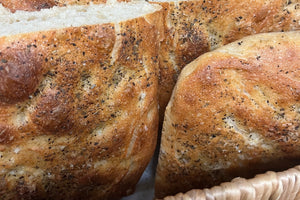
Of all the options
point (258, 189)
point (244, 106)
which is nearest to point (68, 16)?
point (244, 106)

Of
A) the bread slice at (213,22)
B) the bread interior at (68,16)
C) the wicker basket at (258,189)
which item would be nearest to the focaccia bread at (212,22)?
the bread slice at (213,22)

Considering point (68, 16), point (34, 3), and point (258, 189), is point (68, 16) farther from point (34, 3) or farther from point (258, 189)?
point (258, 189)

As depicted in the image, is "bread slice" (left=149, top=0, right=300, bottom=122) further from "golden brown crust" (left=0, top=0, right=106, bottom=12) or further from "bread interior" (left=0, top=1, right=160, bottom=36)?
"golden brown crust" (left=0, top=0, right=106, bottom=12)

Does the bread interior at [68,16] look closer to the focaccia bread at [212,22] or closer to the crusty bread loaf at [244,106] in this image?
the focaccia bread at [212,22]

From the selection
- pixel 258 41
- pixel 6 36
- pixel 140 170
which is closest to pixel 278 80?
pixel 258 41

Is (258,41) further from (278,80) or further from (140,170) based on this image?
(140,170)

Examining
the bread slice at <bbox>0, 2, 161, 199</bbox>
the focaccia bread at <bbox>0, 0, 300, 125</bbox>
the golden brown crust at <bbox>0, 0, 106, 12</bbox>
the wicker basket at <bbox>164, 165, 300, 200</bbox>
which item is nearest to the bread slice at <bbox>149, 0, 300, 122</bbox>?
the focaccia bread at <bbox>0, 0, 300, 125</bbox>
